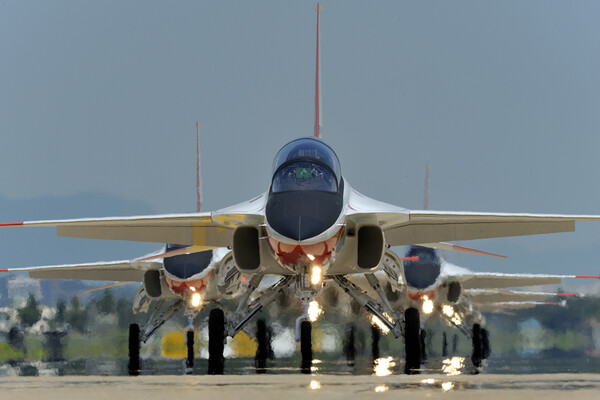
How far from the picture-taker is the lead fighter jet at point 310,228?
37.2 feet

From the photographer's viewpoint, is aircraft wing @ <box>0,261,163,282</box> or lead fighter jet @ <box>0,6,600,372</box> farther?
aircraft wing @ <box>0,261,163,282</box>

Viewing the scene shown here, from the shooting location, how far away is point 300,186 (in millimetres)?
11477

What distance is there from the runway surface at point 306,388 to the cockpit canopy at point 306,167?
11.0ft

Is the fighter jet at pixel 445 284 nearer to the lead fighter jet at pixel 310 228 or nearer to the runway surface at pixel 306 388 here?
the lead fighter jet at pixel 310 228

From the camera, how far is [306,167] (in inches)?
463

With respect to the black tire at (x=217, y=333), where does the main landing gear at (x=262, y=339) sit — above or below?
below

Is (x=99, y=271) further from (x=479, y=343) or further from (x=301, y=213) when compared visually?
(x=301, y=213)

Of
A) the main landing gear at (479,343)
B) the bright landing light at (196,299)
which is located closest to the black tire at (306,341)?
the bright landing light at (196,299)

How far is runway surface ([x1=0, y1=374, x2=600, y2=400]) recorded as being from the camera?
21.3 feet

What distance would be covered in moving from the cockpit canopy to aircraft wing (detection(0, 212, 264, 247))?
2.20 feet

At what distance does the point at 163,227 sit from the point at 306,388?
258 inches

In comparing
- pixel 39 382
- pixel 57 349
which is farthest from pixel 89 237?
pixel 57 349

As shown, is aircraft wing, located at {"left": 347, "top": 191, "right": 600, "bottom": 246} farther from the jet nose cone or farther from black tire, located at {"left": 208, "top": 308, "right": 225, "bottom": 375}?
black tire, located at {"left": 208, "top": 308, "right": 225, "bottom": 375}

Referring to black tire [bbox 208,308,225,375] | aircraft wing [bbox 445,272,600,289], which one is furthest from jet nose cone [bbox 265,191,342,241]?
aircraft wing [bbox 445,272,600,289]
